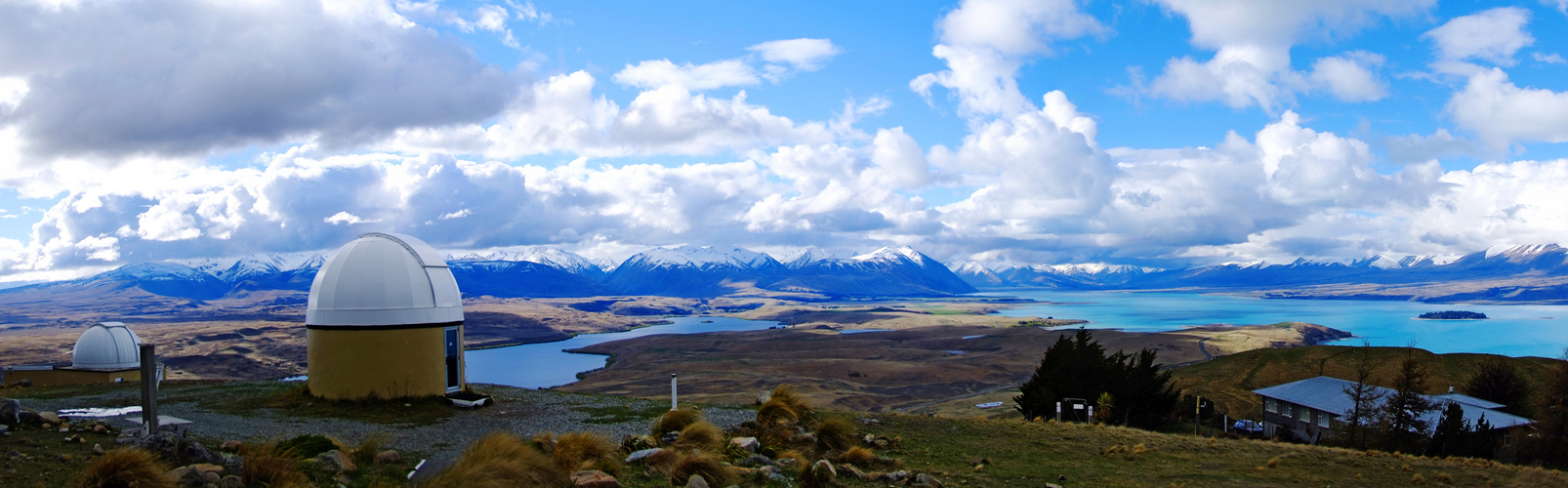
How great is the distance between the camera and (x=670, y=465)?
9312 millimetres

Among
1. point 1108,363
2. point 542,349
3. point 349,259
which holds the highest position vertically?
point 349,259

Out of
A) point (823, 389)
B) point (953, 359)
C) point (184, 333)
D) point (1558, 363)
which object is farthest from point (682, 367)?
point (184, 333)

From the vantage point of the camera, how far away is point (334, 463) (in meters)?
8.57

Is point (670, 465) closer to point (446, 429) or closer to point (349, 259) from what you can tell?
point (446, 429)

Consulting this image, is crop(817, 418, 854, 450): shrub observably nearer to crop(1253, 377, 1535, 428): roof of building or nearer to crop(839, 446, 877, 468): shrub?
crop(839, 446, 877, 468): shrub

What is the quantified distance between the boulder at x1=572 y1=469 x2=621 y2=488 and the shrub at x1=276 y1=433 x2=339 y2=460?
329 cm

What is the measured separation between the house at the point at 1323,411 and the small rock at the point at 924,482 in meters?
29.5

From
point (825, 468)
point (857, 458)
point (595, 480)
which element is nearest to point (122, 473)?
point (595, 480)

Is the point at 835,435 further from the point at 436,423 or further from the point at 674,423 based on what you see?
the point at 436,423

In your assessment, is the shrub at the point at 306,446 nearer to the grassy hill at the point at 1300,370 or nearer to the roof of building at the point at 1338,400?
the roof of building at the point at 1338,400

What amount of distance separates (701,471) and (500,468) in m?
2.48

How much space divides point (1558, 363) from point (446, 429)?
6281cm

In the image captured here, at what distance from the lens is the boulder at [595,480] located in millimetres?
8070

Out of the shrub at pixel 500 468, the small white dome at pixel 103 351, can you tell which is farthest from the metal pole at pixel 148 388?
the small white dome at pixel 103 351
